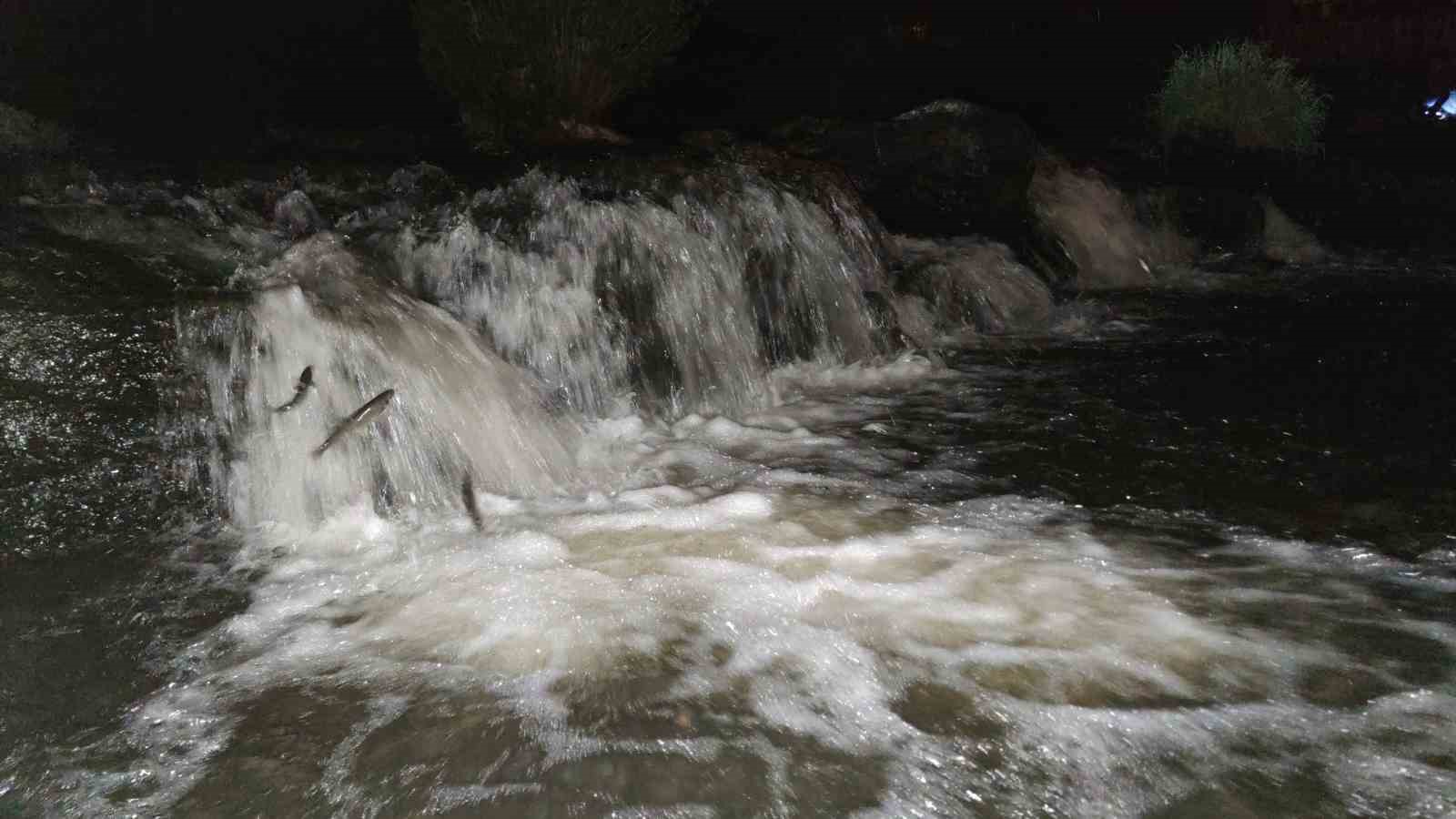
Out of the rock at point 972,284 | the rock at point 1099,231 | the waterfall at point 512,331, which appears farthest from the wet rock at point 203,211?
the rock at point 1099,231

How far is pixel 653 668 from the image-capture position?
8.37 feet

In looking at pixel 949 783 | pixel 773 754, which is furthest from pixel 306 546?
pixel 949 783

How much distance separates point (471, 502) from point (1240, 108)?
9568mm

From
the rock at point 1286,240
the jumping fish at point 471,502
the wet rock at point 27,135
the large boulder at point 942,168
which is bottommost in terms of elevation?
the jumping fish at point 471,502

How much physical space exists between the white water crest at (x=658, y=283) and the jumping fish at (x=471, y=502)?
44.5 inches

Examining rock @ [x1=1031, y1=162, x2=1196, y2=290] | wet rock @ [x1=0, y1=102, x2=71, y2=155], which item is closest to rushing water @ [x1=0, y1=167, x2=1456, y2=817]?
wet rock @ [x1=0, y1=102, x2=71, y2=155]

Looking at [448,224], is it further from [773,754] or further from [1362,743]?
[1362,743]

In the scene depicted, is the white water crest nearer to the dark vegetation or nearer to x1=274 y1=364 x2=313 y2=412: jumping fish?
x1=274 y1=364 x2=313 y2=412: jumping fish

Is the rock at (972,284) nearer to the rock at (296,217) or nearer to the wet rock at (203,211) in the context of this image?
the rock at (296,217)

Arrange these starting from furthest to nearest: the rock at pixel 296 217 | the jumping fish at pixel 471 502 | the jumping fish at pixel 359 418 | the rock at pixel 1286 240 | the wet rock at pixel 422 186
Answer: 1. the rock at pixel 1286 240
2. the wet rock at pixel 422 186
3. the rock at pixel 296 217
4. the jumping fish at pixel 359 418
5. the jumping fish at pixel 471 502

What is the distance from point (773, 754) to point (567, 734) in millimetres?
473

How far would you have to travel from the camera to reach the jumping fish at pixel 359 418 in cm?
363

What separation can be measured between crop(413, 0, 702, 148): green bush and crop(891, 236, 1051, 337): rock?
9.16ft

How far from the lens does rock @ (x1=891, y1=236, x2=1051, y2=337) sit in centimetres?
659
